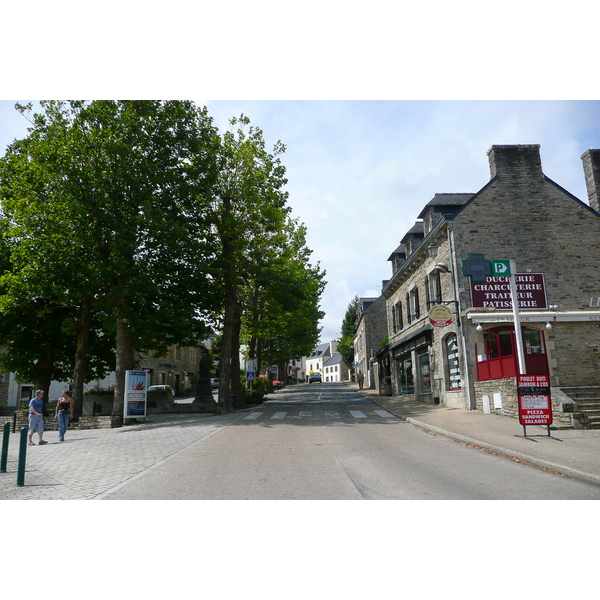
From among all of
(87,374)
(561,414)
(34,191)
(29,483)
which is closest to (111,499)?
(29,483)

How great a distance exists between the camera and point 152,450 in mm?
11406

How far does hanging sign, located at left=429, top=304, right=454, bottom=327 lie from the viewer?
18.0 m

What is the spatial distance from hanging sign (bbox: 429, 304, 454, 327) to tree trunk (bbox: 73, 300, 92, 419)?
14.6 meters

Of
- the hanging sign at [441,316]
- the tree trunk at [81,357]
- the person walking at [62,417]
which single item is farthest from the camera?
the tree trunk at [81,357]

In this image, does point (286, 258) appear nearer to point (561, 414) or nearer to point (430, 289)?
point (430, 289)

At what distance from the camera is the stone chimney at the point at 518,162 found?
19.2m

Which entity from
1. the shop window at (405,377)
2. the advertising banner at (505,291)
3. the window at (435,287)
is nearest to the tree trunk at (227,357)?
the window at (435,287)

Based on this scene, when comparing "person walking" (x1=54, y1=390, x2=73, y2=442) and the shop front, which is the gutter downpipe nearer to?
the shop front

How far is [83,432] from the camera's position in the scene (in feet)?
56.2

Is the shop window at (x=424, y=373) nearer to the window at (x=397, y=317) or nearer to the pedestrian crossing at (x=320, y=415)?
the pedestrian crossing at (x=320, y=415)

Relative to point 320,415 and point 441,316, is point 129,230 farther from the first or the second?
point 441,316

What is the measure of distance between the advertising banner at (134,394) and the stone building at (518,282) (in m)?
11.7

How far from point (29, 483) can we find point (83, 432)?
31.8 feet

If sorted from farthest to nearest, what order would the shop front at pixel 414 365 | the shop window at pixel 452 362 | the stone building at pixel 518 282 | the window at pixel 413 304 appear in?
the window at pixel 413 304, the shop front at pixel 414 365, the shop window at pixel 452 362, the stone building at pixel 518 282
